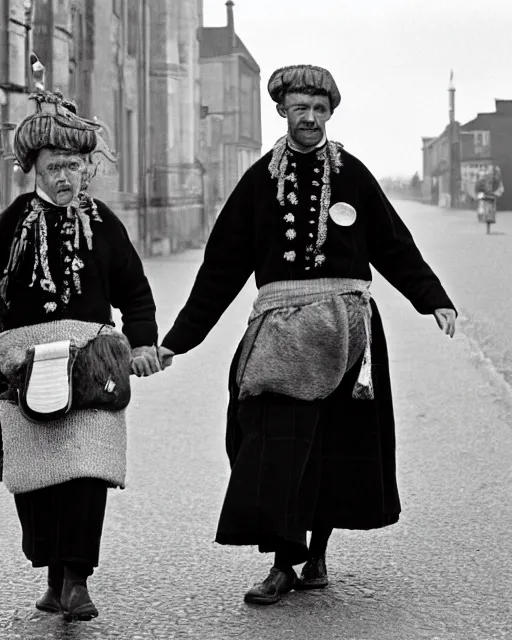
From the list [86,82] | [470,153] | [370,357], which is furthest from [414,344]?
[470,153]

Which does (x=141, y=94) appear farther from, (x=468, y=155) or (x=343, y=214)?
(x=468, y=155)

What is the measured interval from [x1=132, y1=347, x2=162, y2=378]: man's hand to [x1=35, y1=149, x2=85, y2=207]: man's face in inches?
21.0

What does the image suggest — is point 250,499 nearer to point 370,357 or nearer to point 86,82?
point 370,357

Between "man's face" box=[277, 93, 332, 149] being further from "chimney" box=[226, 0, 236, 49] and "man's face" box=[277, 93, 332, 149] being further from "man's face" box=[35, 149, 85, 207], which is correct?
"chimney" box=[226, 0, 236, 49]

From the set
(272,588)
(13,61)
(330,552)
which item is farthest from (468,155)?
(272,588)

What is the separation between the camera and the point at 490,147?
83.1 meters

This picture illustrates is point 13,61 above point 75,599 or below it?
above

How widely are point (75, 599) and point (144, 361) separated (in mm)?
788

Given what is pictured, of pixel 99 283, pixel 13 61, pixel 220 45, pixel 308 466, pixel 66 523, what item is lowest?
pixel 66 523

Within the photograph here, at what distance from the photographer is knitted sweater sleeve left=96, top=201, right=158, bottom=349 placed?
15.7ft

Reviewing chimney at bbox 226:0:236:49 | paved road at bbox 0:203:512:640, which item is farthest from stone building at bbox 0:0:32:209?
chimney at bbox 226:0:236:49

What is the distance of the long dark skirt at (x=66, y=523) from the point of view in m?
4.55

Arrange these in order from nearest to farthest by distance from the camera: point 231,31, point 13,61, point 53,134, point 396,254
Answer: point 53,134 < point 396,254 < point 13,61 < point 231,31

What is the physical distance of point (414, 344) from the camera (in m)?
13.3
